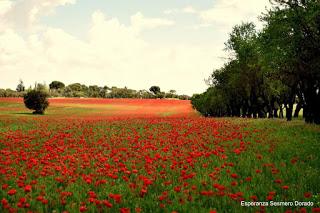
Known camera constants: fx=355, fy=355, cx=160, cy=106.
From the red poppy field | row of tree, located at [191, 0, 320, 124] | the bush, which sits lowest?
the red poppy field

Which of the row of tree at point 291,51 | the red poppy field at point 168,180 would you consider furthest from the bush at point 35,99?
the red poppy field at point 168,180

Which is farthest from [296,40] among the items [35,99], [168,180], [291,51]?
[35,99]

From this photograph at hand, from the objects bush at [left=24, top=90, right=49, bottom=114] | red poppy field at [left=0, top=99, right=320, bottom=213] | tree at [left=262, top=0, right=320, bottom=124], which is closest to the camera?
red poppy field at [left=0, top=99, right=320, bottom=213]

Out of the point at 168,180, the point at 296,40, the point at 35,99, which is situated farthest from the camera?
the point at 35,99

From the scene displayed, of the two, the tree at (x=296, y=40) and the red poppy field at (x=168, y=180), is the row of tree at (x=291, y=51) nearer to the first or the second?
the tree at (x=296, y=40)

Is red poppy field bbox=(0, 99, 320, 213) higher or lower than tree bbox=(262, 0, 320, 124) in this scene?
lower

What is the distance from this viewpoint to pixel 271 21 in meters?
29.8

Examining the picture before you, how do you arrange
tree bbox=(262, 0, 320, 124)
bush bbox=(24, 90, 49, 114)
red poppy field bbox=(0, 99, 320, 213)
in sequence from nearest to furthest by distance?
red poppy field bbox=(0, 99, 320, 213)
tree bbox=(262, 0, 320, 124)
bush bbox=(24, 90, 49, 114)

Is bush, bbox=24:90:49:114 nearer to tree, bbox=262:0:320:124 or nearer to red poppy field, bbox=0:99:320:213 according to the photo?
tree, bbox=262:0:320:124

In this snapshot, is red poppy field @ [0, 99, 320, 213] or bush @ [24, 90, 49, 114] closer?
red poppy field @ [0, 99, 320, 213]

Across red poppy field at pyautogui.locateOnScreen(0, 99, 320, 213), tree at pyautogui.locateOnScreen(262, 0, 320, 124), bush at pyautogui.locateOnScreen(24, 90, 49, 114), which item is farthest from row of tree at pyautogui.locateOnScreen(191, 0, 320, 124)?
bush at pyautogui.locateOnScreen(24, 90, 49, 114)

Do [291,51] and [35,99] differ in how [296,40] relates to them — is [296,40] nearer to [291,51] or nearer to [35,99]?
[291,51]

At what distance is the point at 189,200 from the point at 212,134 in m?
12.1

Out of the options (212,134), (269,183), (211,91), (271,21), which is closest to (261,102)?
(211,91)
